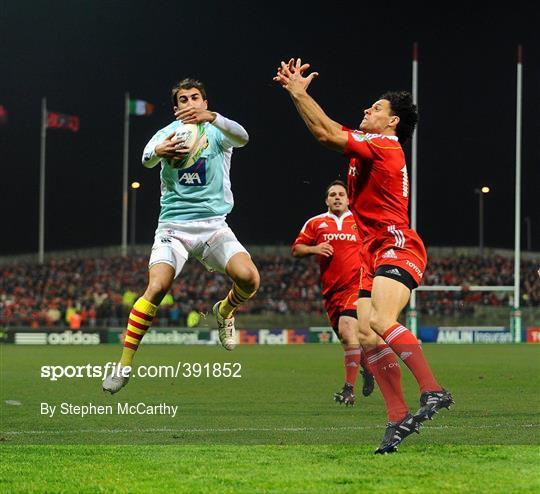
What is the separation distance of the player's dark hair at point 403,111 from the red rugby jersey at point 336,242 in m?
4.66

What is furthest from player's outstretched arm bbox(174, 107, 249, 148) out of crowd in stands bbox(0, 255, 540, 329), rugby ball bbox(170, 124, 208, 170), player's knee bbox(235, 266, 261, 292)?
crowd in stands bbox(0, 255, 540, 329)

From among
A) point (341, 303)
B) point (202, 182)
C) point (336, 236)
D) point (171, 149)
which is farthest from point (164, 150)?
point (341, 303)

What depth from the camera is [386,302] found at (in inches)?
289

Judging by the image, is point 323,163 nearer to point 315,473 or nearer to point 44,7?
point 44,7

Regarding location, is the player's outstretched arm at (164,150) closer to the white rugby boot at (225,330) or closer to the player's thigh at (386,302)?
the white rugby boot at (225,330)

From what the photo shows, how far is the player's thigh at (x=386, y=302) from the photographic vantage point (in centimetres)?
732

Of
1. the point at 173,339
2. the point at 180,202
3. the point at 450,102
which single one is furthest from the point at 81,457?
the point at 450,102

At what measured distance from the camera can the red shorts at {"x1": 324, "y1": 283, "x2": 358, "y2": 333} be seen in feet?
40.6

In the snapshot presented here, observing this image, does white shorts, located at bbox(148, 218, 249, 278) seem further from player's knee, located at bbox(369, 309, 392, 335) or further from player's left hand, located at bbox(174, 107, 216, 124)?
player's knee, located at bbox(369, 309, 392, 335)

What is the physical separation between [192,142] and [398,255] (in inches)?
102

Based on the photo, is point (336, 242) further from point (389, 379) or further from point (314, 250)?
point (389, 379)

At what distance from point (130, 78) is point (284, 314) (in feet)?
56.7

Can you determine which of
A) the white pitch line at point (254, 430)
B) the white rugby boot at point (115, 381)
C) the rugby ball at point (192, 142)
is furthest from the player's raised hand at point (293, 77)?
the white pitch line at point (254, 430)

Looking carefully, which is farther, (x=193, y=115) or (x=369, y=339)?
(x=193, y=115)
